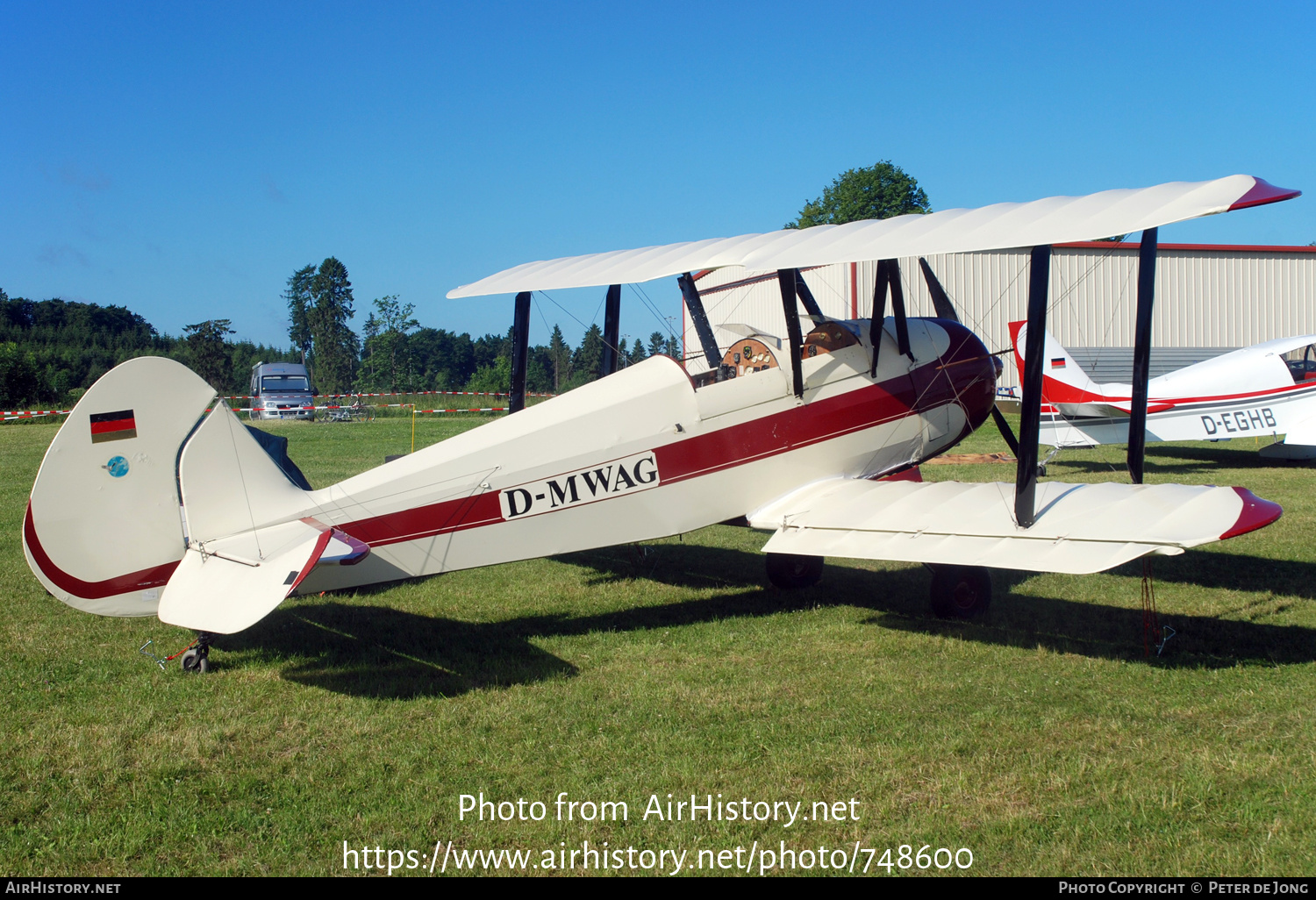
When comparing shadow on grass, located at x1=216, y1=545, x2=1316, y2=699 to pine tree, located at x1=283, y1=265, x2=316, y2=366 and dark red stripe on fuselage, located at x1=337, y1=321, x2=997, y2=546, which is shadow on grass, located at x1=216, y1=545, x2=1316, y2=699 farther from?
pine tree, located at x1=283, y1=265, x2=316, y2=366

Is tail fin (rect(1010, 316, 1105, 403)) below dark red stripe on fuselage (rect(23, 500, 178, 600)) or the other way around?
the other way around

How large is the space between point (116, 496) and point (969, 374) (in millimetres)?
6309

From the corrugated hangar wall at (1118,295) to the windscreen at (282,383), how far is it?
75.6 ft

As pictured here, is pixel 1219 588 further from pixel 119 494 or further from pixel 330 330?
pixel 330 330

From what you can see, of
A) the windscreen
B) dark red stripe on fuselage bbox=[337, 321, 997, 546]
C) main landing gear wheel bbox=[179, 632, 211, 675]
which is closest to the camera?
main landing gear wheel bbox=[179, 632, 211, 675]

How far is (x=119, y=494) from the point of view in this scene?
16.3 feet

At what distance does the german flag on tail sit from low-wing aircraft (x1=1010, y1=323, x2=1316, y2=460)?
13.4m

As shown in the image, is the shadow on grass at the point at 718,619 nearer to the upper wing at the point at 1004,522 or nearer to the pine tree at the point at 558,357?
the upper wing at the point at 1004,522

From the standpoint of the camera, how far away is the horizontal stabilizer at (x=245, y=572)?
4.42 m

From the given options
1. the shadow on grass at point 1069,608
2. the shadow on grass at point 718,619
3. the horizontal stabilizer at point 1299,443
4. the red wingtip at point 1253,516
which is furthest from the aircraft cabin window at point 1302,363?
the red wingtip at point 1253,516

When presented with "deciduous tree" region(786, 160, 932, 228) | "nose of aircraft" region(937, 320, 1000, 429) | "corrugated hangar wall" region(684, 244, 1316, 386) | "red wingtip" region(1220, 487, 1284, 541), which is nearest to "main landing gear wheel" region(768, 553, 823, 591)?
"nose of aircraft" region(937, 320, 1000, 429)

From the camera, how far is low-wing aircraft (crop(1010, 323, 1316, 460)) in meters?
14.9

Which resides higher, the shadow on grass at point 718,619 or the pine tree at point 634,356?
the pine tree at point 634,356

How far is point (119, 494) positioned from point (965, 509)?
→ 5111 millimetres
